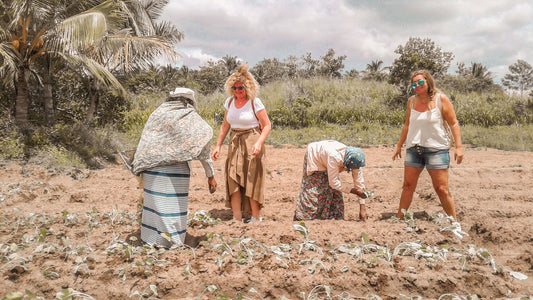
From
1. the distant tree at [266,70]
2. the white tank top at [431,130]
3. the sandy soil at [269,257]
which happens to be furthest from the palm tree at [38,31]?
the distant tree at [266,70]

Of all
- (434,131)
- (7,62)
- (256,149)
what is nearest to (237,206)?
(256,149)

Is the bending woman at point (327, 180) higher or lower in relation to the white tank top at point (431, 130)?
lower

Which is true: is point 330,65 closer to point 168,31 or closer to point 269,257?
point 168,31

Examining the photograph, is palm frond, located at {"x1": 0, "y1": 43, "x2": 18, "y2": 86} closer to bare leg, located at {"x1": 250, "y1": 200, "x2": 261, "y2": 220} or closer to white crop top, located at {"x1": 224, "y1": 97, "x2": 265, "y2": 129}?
white crop top, located at {"x1": 224, "y1": 97, "x2": 265, "y2": 129}

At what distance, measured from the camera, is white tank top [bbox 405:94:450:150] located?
11.1 ft

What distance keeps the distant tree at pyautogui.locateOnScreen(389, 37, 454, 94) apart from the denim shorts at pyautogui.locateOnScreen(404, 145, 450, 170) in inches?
444

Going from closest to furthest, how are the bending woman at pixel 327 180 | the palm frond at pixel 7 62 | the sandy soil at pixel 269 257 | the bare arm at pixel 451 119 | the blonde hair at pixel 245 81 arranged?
the sandy soil at pixel 269 257, the bending woman at pixel 327 180, the bare arm at pixel 451 119, the blonde hair at pixel 245 81, the palm frond at pixel 7 62

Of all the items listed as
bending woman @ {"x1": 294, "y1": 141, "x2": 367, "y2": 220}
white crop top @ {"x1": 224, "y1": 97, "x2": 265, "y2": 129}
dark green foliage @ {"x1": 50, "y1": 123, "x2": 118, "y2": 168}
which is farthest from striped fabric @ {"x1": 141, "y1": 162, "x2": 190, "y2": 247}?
dark green foliage @ {"x1": 50, "y1": 123, "x2": 118, "y2": 168}

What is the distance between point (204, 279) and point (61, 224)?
1814 mm

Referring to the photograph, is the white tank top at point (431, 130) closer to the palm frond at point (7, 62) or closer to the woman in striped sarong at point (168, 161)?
the woman in striped sarong at point (168, 161)

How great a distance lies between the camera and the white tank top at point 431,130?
3.37 metres

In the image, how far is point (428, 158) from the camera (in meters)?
3.44

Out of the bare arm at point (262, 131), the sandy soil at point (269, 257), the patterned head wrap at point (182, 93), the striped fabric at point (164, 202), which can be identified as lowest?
the sandy soil at point (269, 257)

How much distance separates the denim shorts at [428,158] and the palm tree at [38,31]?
5.99 metres
